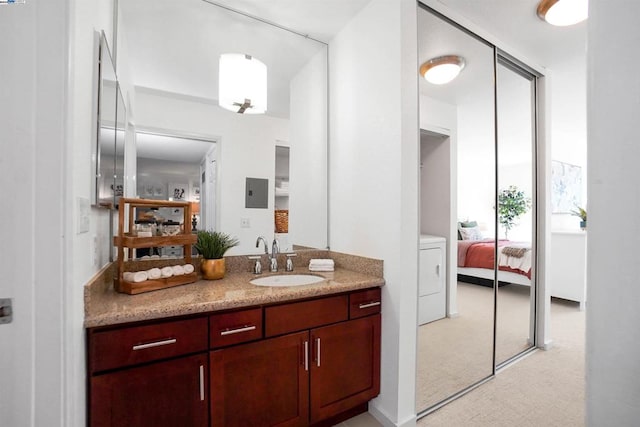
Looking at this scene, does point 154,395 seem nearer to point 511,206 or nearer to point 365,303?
point 365,303

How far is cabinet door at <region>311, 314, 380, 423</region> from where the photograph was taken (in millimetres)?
1514

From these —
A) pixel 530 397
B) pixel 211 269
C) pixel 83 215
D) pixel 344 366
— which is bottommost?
pixel 530 397

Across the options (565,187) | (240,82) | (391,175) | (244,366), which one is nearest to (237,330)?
(244,366)

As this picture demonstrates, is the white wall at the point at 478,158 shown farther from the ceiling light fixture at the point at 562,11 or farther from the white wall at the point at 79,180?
the white wall at the point at 79,180

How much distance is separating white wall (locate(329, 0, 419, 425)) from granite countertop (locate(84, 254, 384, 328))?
0.22m

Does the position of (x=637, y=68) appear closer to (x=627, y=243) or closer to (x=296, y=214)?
(x=627, y=243)

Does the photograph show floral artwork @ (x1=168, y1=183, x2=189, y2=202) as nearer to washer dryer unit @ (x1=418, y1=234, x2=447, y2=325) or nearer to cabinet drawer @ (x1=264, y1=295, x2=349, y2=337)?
cabinet drawer @ (x1=264, y1=295, x2=349, y2=337)

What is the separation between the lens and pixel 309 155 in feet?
7.38

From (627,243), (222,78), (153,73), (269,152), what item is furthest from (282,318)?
(153,73)

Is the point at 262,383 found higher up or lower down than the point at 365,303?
lower down

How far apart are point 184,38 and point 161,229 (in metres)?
1.24

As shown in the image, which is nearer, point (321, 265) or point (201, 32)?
point (201, 32)

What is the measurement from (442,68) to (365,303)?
1.70 meters

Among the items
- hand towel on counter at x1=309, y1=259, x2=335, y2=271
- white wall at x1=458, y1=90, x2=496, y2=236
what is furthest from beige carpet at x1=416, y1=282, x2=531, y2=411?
hand towel on counter at x1=309, y1=259, x2=335, y2=271
